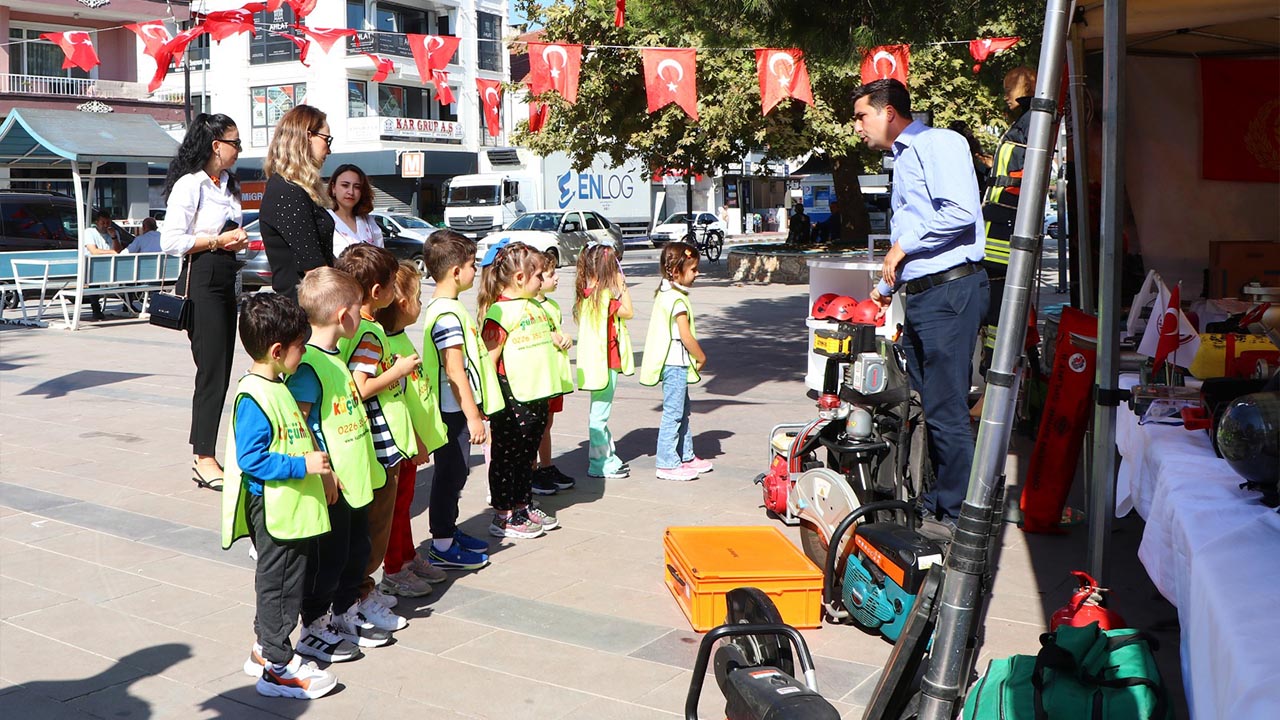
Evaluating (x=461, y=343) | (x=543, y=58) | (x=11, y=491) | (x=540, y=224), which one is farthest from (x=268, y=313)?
(x=540, y=224)

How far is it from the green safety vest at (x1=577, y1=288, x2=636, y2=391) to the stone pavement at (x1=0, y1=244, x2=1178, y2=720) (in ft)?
1.99

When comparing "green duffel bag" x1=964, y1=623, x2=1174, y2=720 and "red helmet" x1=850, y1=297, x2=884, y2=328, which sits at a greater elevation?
"red helmet" x1=850, y1=297, x2=884, y2=328

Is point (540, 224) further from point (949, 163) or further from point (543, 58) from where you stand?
point (949, 163)

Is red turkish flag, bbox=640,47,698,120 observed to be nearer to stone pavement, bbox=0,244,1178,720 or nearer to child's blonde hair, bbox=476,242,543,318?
stone pavement, bbox=0,244,1178,720

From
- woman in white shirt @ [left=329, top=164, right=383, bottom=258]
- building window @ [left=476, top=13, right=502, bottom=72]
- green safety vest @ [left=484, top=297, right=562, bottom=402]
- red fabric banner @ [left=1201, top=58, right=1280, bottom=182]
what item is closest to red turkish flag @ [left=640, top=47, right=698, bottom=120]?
red fabric banner @ [left=1201, top=58, right=1280, bottom=182]

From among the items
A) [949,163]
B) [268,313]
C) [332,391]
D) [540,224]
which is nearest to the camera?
[268,313]

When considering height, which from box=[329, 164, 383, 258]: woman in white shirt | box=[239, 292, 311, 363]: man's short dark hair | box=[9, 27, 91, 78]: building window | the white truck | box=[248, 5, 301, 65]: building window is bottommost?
box=[239, 292, 311, 363]: man's short dark hair

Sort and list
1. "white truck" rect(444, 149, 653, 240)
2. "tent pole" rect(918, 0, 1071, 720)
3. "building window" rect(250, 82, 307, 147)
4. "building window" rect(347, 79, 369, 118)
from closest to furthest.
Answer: "tent pole" rect(918, 0, 1071, 720) → "white truck" rect(444, 149, 653, 240) → "building window" rect(347, 79, 369, 118) → "building window" rect(250, 82, 307, 147)

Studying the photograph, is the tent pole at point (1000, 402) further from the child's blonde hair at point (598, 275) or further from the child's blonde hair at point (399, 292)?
the child's blonde hair at point (598, 275)

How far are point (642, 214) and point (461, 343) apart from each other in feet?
121

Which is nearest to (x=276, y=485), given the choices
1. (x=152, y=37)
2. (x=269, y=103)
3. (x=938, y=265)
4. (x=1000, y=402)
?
(x=1000, y=402)

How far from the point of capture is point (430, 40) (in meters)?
16.0

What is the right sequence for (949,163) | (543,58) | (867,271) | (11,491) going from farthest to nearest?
(543,58), (867,271), (11,491), (949,163)

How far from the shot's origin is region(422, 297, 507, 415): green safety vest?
482 cm
